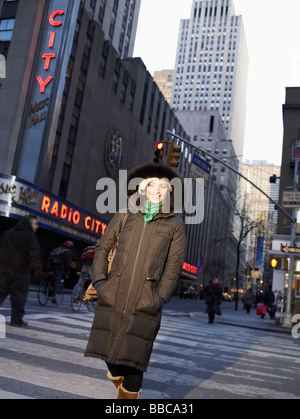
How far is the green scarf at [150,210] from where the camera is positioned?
3305 mm

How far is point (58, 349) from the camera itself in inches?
236

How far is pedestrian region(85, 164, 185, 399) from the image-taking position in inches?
118

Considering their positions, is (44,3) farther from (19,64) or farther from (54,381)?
(54,381)

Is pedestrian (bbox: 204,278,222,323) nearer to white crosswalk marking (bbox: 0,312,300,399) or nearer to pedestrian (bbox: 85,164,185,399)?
white crosswalk marking (bbox: 0,312,300,399)

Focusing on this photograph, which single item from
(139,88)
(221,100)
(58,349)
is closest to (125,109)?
(139,88)

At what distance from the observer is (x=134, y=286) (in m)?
3.05

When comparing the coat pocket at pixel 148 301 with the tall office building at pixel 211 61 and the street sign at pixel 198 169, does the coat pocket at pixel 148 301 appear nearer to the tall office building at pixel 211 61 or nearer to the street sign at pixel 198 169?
the street sign at pixel 198 169

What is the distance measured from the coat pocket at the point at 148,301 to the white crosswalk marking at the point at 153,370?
1.42 m

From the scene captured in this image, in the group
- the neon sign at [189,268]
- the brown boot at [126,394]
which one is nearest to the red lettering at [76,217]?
the brown boot at [126,394]

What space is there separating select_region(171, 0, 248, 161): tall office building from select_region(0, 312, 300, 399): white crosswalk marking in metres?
168

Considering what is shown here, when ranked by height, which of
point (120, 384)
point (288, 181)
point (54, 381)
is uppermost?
point (288, 181)

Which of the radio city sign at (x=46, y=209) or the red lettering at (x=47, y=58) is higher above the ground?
the red lettering at (x=47, y=58)

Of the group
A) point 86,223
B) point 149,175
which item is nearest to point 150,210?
point 149,175

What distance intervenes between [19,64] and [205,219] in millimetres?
64925
